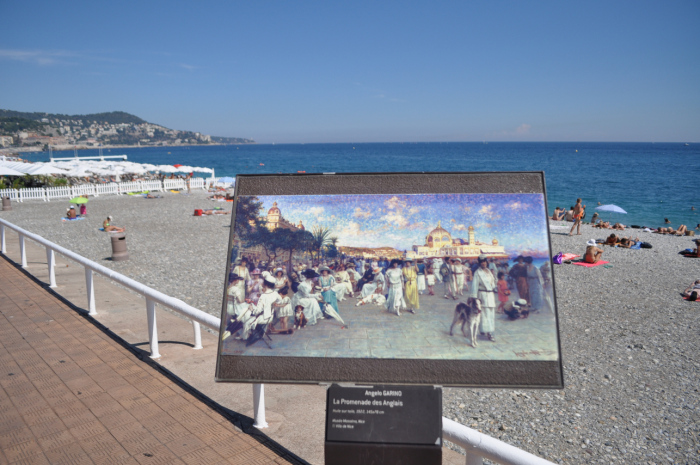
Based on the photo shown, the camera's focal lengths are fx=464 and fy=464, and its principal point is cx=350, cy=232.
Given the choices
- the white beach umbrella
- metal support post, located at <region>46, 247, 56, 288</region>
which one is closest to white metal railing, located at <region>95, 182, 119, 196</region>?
the white beach umbrella

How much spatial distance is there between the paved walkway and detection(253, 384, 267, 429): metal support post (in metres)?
0.14

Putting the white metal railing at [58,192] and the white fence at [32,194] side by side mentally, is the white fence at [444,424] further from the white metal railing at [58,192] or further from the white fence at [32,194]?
the white metal railing at [58,192]

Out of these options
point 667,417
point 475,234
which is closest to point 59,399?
point 475,234

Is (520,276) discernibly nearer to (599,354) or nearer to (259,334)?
(259,334)

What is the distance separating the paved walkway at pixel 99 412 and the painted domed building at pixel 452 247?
7.60ft

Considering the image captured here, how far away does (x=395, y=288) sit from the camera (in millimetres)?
2078

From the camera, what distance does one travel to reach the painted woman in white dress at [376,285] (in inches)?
82.1

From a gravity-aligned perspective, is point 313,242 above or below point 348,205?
below

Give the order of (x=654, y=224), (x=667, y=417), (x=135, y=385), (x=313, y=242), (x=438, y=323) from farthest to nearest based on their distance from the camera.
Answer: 1. (x=654, y=224)
2. (x=667, y=417)
3. (x=135, y=385)
4. (x=313, y=242)
5. (x=438, y=323)

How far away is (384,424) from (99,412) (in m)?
3.48

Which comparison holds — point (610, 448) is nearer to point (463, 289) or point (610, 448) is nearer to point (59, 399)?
point (463, 289)

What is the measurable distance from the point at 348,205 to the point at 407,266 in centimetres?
39

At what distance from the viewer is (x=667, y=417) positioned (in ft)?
17.3

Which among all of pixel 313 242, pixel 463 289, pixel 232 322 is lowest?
pixel 232 322
